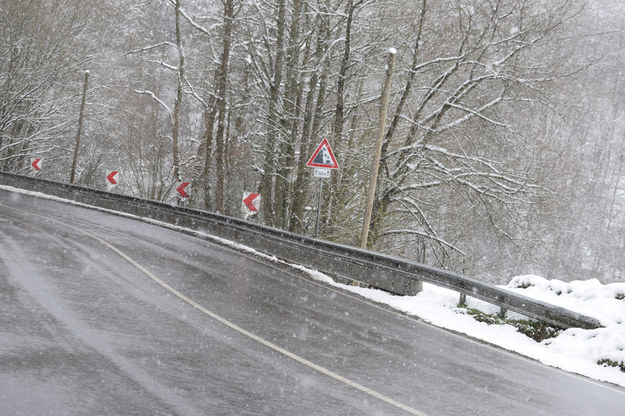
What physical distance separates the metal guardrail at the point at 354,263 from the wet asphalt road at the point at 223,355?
1516 mm

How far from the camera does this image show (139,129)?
42844 millimetres

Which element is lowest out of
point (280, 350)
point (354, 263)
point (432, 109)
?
point (280, 350)

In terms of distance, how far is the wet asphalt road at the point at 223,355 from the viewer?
5020 millimetres

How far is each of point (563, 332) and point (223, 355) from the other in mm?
6287

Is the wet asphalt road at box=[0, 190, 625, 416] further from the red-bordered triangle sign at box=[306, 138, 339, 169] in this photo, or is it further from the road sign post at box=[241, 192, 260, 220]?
the road sign post at box=[241, 192, 260, 220]

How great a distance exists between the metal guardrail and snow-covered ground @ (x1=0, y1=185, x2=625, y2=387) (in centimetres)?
31

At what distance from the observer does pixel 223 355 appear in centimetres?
643

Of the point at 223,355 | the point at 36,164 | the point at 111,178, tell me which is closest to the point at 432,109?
the point at 111,178

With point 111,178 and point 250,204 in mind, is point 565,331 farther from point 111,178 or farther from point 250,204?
point 111,178

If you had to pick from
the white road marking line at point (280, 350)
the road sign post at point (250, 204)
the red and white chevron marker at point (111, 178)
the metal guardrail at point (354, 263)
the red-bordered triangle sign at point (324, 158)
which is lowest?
the white road marking line at point (280, 350)

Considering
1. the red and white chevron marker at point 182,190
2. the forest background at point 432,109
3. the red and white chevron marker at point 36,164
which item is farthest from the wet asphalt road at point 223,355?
the red and white chevron marker at point 36,164

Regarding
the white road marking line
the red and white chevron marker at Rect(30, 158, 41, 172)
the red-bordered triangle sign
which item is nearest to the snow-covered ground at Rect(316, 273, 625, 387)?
the red-bordered triangle sign

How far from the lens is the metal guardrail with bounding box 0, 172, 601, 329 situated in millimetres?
10312

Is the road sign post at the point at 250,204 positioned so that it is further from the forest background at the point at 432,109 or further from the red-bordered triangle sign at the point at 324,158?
the red-bordered triangle sign at the point at 324,158
